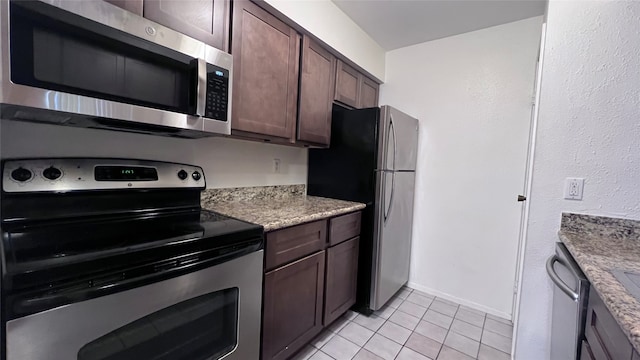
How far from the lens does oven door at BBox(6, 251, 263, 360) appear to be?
71 centimetres

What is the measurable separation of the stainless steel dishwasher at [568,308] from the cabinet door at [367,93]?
A: 1.85 metres

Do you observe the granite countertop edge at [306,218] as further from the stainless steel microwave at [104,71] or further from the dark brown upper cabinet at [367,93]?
the dark brown upper cabinet at [367,93]

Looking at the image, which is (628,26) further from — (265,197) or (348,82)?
(265,197)

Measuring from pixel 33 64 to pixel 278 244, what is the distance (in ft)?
3.64

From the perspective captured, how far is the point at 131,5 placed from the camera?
3.37ft

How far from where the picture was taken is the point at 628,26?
1260mm

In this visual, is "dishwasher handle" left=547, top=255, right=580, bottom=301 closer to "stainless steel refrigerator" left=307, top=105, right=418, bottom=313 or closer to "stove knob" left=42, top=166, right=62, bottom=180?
"stainless steel refrigerator" left=307, top=105, right=418, bottom=313

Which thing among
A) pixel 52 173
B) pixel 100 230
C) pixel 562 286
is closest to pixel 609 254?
pixel 562 286

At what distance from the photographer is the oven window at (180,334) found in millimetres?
847

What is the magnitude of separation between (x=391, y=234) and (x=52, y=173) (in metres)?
2.07

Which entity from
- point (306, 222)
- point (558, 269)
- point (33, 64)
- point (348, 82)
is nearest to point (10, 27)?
point (33, 64)

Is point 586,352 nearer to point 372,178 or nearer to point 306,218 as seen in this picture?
→ point 306,218

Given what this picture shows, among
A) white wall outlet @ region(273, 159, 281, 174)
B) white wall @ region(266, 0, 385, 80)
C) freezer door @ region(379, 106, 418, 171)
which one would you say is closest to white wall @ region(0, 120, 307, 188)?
white wall outlet @ region(273, 159, 281, 174)

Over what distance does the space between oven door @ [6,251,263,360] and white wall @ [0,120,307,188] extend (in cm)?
75
